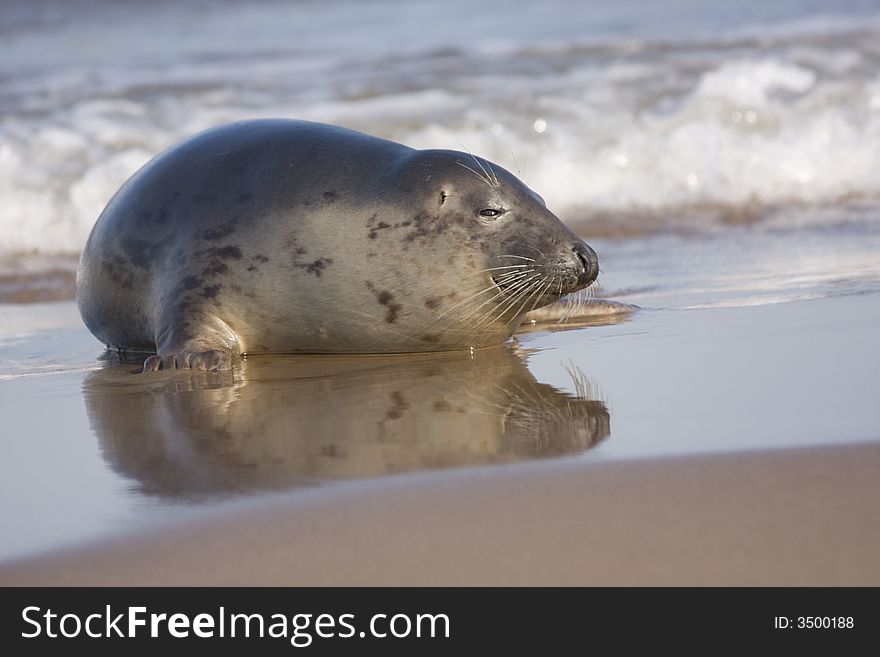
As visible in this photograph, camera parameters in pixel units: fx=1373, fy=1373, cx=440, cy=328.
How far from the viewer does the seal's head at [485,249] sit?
15.4ft

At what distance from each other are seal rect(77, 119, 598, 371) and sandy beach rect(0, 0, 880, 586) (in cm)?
12

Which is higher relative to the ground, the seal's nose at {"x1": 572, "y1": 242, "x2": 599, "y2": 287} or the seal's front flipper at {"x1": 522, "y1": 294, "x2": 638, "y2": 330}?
the seal's front flipper at {"x1": 522, "y1": 294, "x2": 638, "y2": 330}

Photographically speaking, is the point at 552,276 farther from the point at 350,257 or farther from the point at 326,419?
the point at 326,419

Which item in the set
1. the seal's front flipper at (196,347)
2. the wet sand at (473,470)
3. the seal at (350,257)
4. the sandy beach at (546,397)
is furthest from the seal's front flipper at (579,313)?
the seal's front flipper at (196,347)

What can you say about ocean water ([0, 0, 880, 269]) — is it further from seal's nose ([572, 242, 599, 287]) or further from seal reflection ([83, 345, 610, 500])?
seal reflection ([83, 345, 610, 500])

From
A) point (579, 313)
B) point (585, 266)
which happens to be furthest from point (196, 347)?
point (579, 313)

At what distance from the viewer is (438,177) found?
478 centimetres

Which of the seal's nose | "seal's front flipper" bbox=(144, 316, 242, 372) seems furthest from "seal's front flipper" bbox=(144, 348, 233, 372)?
the seal's nose

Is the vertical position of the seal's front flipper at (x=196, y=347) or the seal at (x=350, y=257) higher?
the seal at (x=350, y=257)

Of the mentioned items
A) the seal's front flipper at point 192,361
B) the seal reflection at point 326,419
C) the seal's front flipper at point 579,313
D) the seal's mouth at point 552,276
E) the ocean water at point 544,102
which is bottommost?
the seal reflection at point 326,419

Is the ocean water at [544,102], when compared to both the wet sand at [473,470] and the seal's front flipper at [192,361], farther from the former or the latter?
the wet sand at [473,470]

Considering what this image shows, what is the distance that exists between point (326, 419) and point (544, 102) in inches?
278

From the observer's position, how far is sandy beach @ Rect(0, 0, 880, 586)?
8.37 ft

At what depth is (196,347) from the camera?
4.65 m
